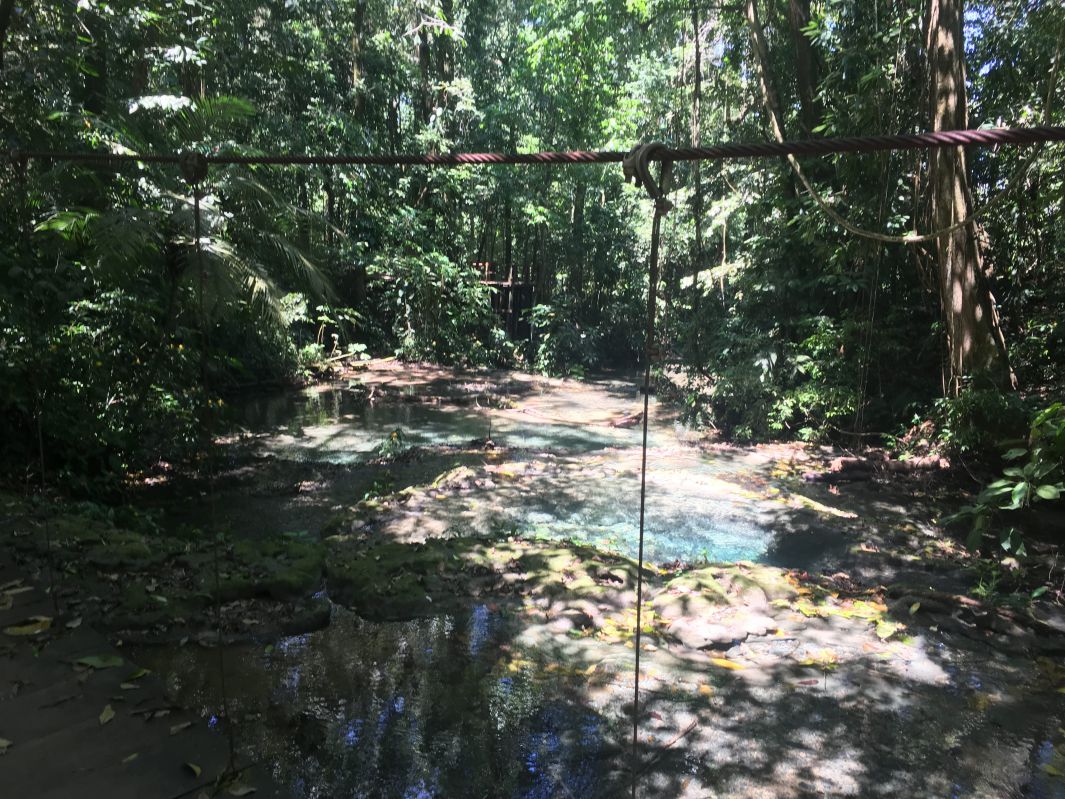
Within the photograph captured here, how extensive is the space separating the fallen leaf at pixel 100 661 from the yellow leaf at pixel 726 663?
259 cm

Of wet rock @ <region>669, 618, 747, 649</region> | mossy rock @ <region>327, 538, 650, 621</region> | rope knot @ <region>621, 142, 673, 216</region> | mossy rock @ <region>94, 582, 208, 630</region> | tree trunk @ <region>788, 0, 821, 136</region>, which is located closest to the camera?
rope knot @ <region>621, 142, 673, 216</region>

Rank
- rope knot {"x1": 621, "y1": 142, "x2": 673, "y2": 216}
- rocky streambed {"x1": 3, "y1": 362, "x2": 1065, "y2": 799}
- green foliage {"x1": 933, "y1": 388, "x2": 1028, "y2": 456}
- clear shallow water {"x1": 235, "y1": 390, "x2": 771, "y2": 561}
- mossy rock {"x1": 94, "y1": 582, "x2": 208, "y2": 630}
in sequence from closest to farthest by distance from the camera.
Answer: rope knot {"x1": 621, "y1": 142, "x2": 673, "y2": 216} < rocky streambed {"x1": 3, "y1": 362, "x2": 1065, "y2": 799} < mossy rock {"x1": 94, "y1": 582, "x2": 208, "y2": 630} < clear shallow water {"x1": 235, "y1": 390, "x2": 771, "y2": 561} < green foliage {"x1": 933, "y1": 388, "x2": 1028, "y2": 456}

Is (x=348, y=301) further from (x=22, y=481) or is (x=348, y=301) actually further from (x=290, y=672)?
(x=290, y=672)

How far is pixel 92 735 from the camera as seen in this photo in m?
2.03

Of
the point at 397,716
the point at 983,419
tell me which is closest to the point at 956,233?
the point at 983,419

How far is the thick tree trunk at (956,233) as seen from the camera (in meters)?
6.40

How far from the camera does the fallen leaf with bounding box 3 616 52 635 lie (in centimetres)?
261

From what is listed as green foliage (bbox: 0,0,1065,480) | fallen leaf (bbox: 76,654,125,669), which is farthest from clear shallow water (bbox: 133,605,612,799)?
green foliage (bbox: 0,0,1065,480)

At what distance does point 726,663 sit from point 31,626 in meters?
3.02

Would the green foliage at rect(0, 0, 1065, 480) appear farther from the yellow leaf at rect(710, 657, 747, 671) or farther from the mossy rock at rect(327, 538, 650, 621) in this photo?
the yellow leaf at rect(710, 657, 747, 671)

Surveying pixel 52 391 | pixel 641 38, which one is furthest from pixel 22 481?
pixel 641 38

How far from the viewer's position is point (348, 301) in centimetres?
1692

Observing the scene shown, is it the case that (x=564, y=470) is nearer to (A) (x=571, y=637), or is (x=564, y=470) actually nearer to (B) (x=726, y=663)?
(A) (x=571, y=637)

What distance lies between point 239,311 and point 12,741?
534 cm
